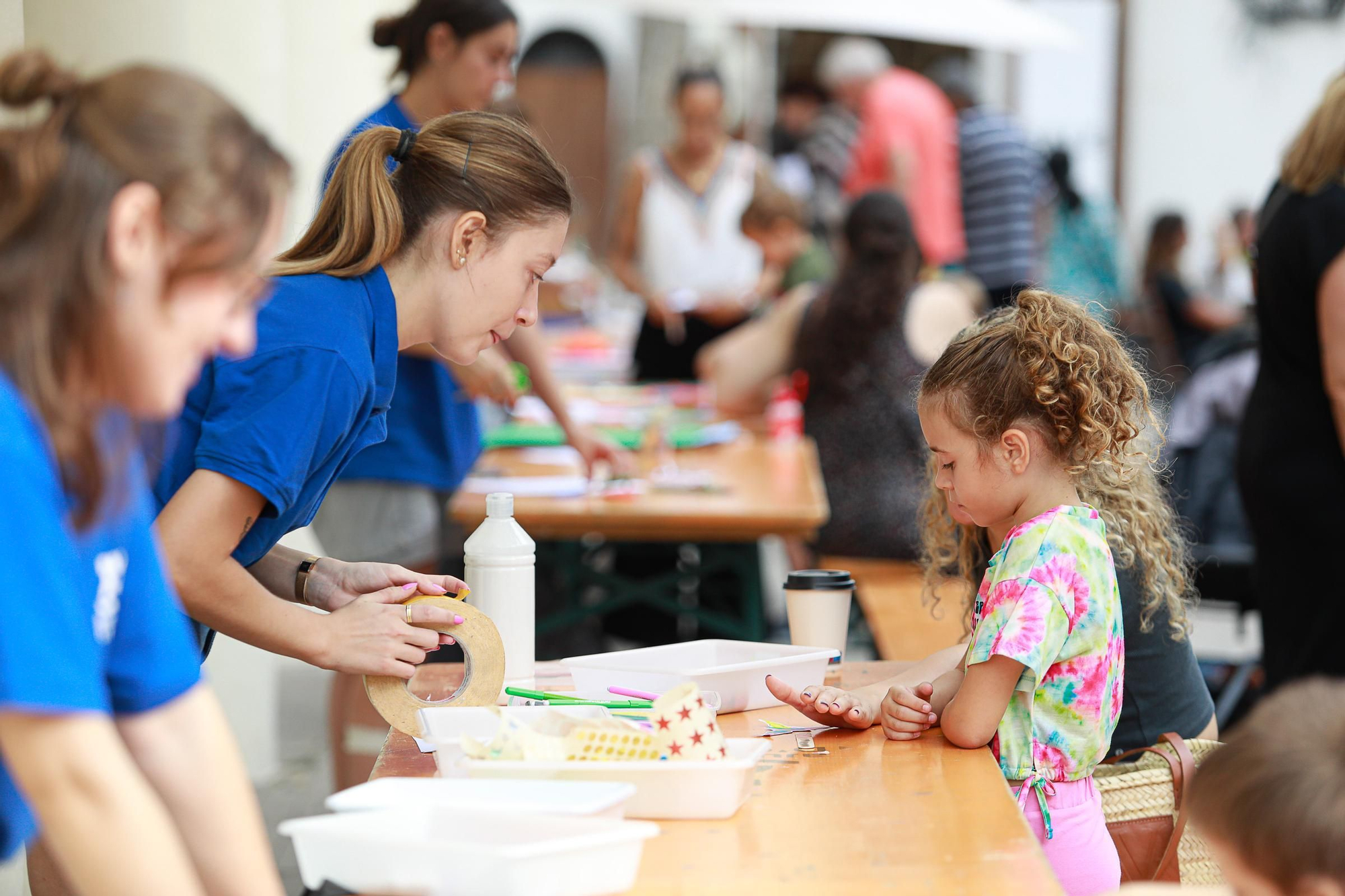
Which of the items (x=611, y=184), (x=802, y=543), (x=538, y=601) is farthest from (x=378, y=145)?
(x=611, y=184)

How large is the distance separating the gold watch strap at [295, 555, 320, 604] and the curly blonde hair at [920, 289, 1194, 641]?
78cm

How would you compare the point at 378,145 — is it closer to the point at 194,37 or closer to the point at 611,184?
the point at 194,37

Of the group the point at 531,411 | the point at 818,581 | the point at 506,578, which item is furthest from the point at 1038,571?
the point at 531,411

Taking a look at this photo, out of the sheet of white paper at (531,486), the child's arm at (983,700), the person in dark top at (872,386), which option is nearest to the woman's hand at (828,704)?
the child's arm at (983,700)

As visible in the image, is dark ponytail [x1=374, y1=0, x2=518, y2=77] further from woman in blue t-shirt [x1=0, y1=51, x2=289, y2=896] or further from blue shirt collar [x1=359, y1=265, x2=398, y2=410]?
woman in blue t-shirt [x1=0, y1=51, x2=289, y2=896]

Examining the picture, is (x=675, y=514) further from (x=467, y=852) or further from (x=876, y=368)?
(x=467, y=852)

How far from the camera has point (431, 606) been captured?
1568 mm

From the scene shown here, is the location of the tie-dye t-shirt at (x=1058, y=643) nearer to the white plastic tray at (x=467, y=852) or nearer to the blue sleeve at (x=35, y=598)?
the white plastic tray at (x=467, y=852)

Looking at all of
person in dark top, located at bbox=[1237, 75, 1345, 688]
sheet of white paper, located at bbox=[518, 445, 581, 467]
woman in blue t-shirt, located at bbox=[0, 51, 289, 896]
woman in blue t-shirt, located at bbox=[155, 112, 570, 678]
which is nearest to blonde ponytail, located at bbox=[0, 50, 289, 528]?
woman in blue t-shirt, located at bbox=[0, 51, 289, 896]

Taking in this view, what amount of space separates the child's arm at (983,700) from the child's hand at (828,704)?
4.6 inches

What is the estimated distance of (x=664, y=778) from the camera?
1.27m

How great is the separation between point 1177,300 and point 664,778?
726cm

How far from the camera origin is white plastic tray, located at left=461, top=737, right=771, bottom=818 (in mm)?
1246

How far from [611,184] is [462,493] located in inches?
506
